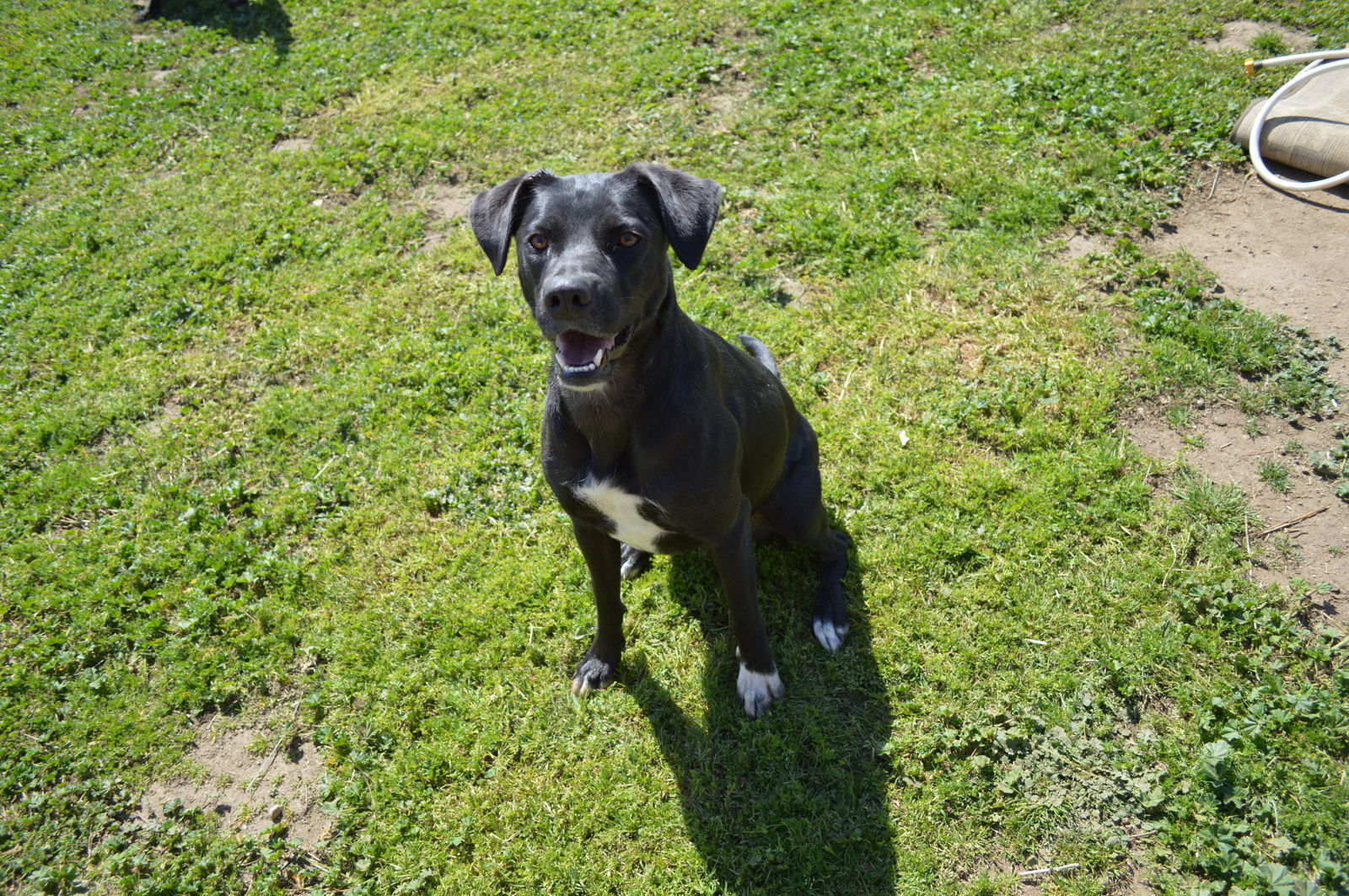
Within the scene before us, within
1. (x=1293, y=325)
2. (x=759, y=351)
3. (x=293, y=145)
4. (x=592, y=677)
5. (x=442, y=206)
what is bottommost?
(x=592, y=677)

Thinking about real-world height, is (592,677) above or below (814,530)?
below

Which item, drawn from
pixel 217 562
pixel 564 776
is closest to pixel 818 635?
pixel 564 776

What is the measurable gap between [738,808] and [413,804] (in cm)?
157

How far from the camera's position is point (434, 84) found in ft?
30.0

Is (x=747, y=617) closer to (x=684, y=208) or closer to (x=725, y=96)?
(x=684, y=208)

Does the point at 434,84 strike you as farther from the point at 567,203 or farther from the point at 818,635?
the point at 818,635

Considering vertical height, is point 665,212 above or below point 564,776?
above

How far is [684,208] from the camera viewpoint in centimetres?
334

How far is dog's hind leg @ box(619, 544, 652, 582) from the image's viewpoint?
476 cm

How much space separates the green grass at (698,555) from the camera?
368cm

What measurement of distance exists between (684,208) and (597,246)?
0.41 meters

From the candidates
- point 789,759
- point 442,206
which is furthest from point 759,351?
point 442,206

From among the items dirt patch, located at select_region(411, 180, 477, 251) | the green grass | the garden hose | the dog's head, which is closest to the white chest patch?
the dog's head

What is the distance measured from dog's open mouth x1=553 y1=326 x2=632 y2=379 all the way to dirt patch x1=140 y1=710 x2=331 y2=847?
2.58 m
